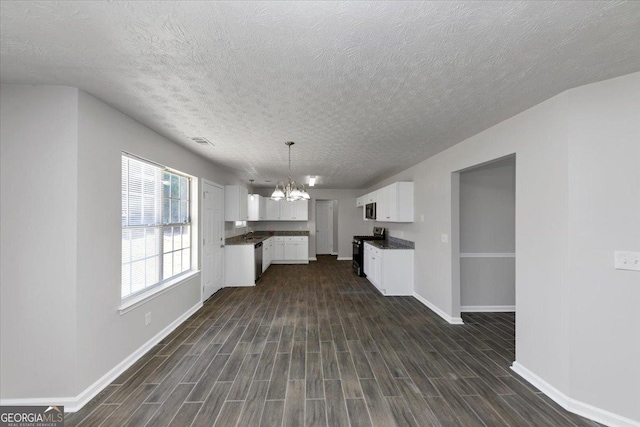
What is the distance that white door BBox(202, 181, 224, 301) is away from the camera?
178 inches

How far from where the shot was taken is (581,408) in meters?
1.99

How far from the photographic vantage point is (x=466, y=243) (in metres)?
4.06

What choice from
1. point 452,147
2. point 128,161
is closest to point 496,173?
point 452,147

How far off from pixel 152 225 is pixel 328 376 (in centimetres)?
260

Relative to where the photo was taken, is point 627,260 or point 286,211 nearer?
point 627,260

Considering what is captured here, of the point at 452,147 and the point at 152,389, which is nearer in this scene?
the point at 152,389

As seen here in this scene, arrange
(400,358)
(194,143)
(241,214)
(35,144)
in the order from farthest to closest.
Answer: (241,214) → (194,143) → (400,358) → (35,144)

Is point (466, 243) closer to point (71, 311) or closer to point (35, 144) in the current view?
point (71, 311)

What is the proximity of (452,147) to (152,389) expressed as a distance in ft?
14.2

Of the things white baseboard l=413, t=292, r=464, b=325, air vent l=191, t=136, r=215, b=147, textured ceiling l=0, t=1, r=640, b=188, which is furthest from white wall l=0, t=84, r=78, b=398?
white baseboard l=413, t=292, r=464, b=325

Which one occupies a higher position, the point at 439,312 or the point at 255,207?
the point at 255,207

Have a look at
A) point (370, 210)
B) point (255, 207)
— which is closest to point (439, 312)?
point (370, 210)

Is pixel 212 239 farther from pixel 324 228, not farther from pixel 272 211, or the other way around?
pixel 324 228

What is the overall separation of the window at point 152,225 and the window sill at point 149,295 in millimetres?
83
